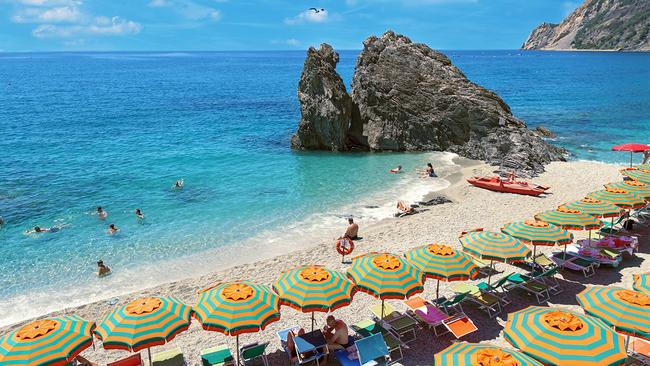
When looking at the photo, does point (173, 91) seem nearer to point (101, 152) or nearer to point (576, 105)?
point (101, 152)

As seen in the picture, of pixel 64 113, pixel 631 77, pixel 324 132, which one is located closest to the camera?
pixel 324 132

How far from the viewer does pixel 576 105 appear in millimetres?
66375

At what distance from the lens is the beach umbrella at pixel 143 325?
905cm

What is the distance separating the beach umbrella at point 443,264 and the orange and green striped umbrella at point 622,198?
8007mm

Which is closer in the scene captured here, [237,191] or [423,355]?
[423,355]

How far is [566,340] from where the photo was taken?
27.0 ft

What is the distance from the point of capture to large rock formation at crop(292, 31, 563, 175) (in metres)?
36.1

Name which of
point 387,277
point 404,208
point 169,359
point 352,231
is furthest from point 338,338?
point 404,208

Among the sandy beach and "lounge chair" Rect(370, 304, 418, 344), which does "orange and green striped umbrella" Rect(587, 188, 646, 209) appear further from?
"lounge chair" Rect(370, 304, 418, 344)

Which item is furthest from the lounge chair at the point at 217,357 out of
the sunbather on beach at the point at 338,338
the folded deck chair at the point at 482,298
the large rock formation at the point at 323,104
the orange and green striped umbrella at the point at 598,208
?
the large rock formation at the point at 323,104

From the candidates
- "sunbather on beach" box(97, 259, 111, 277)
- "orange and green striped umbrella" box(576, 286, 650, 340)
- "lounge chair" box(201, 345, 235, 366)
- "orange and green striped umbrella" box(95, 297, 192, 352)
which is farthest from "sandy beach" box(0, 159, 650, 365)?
"sunbather on beach" box(97, 259, 111, 277)

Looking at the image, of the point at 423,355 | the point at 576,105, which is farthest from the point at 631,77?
the point at 423,355

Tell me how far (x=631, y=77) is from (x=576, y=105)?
177ft

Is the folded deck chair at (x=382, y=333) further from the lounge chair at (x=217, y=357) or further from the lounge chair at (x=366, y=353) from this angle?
the lounge chair at (x=217, y=357)
